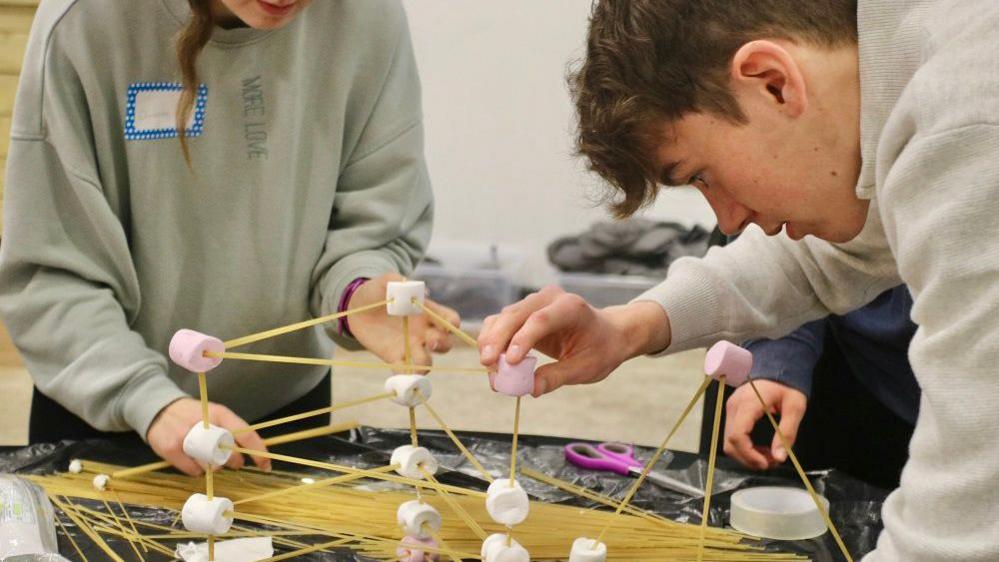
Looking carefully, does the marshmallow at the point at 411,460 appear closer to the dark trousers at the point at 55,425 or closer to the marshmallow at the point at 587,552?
the marshmallow at the point at 587,552

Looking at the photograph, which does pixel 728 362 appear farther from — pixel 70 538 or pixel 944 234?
pixel 70 538

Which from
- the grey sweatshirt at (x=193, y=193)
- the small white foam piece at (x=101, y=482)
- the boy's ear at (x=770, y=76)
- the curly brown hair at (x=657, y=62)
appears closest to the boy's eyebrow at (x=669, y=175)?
the curly brown hair at (x=657, y=62)

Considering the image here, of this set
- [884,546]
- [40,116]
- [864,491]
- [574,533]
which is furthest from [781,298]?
[40,116]

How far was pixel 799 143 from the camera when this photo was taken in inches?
34.9

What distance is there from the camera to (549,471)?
129 cm

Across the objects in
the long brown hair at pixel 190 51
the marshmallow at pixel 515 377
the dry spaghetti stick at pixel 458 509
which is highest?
the long brown hair at pixel 190 51

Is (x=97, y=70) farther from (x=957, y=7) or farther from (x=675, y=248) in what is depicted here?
(x=675, y=248)

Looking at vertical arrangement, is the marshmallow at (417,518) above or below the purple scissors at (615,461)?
above

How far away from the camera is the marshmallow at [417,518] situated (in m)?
1.03

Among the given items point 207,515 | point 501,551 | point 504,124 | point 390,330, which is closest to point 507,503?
point 501,551

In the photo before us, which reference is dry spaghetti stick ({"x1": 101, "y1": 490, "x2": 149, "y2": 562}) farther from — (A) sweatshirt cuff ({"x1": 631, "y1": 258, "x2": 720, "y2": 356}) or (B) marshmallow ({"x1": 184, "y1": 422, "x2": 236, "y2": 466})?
(A) sweatshirt cuff ({"x1": 631, "y1": 258, "x2": 720, "y2": 356})

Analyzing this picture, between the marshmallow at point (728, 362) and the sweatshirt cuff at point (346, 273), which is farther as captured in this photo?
the sweatshirt cuff at point (346, 273)

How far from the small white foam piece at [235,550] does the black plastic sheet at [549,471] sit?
0.30 ft

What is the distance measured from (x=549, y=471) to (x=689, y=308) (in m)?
0.25
